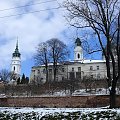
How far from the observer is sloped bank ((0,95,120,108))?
104 feet

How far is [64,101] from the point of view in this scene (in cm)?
3347

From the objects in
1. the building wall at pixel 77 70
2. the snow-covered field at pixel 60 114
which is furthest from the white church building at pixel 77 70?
the snow-covered field at pixel 60 114

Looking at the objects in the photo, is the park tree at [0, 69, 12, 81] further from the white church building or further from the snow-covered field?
the snow-covered field

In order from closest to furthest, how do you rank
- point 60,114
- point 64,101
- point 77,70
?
point 60,114 → point 64,101 → point 77,70

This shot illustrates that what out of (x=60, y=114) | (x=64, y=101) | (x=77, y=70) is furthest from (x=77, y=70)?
(x=60, y=114)

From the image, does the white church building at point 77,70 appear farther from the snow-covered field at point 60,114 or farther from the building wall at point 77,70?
the snow-covered field at point 60,114

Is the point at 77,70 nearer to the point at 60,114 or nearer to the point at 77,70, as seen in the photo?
the point at 77,70

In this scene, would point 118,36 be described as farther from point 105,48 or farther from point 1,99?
point 1,99

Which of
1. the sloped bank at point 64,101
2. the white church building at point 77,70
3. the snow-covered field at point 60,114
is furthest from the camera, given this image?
the white church building at point 77,70

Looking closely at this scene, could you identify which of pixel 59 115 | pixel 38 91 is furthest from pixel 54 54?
pixel 59 115

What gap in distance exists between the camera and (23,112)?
67.9 ft

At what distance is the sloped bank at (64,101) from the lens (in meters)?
31.7

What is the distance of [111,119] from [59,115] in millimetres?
3544

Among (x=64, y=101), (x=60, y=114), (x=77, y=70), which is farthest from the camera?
(x=77, y=70)
